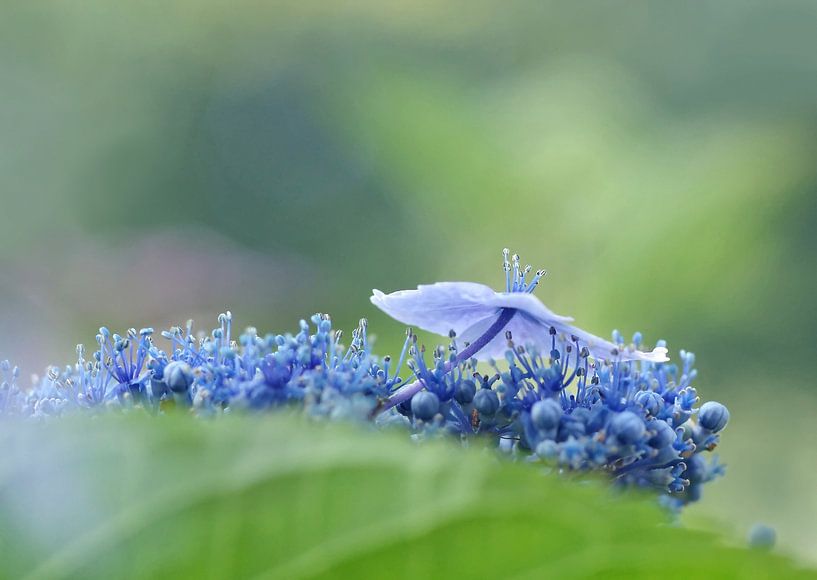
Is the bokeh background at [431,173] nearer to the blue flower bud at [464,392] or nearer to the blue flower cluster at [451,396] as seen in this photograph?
the blue flower cluster at [451,396]

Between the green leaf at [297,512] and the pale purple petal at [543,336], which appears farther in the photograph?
the pale purple petal at [543,336]

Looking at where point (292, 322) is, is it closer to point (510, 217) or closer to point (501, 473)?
point (510, 217)

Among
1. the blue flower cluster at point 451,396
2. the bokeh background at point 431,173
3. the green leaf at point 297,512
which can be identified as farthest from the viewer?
the bokeh background at point 431,173

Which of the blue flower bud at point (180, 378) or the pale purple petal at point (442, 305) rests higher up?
the pale purple petal at point (442, 305)

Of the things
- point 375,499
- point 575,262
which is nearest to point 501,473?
point 375,499

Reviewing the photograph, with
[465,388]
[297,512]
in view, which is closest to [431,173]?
[465,388]

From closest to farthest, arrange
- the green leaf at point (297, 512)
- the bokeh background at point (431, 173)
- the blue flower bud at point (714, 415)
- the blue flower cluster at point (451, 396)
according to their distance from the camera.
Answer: the green leaf at point (297, 512), the blue flower cluster at point (451, 396), the blue flower bud at point (714, 415), the bokeh background at point (431, 173)

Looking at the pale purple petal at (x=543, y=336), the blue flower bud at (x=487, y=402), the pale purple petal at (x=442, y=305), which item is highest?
the pale purple petal at (x=442, y=305)

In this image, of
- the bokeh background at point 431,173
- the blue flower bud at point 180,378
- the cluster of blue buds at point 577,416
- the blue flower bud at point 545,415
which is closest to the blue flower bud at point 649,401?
the cluster of blue buds at point 577,416
